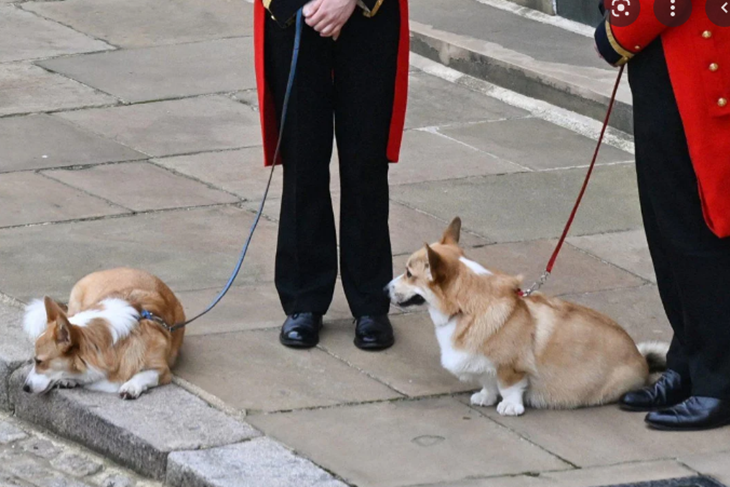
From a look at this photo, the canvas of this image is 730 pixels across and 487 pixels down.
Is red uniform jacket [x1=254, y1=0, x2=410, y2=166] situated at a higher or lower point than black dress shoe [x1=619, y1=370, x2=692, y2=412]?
higher

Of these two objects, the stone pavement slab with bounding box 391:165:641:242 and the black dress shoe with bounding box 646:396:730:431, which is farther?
the stone pavement slab with bounding box 391:165:641:242

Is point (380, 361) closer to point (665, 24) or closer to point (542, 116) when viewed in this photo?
point (665, 24)

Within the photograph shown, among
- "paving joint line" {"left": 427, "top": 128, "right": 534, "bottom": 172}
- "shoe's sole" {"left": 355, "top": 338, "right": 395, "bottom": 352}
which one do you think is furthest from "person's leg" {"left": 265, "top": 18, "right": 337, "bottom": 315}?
"paving joint line" {"left": 427, "top": 128, "right": 534, "bottom": 172}

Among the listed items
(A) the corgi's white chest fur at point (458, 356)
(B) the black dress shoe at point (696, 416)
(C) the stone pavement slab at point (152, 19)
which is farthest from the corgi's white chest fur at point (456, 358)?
(C) the stone pavement slab at point (152, 19)

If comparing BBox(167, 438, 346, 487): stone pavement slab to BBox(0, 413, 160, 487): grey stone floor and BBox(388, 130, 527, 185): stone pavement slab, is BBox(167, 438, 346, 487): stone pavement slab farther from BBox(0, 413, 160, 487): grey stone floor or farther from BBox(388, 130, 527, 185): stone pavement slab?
BBox(388, 130, 527, 185): stone pavement slab

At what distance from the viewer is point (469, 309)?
4770 mm

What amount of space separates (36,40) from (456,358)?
6.38 m

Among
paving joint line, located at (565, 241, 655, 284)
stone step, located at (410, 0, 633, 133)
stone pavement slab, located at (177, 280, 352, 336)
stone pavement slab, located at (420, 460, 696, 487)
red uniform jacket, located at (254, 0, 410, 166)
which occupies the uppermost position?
red uniform jacket, located at (254, 0, 410, 166)

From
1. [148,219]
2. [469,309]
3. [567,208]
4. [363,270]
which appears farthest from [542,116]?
[469,309]

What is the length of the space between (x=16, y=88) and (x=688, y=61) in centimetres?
576

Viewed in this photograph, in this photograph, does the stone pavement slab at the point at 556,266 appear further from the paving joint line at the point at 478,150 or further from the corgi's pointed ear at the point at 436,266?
the corgi's pointed ear at the point at 436,266

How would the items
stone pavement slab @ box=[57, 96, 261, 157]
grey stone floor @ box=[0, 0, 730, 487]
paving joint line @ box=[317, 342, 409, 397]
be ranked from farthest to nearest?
stone pavement slab @ box=[57, 96, 261, 157] < paving joint line @ box=[317, 342, 409, 397] < grey stone floor @ box=[0, 0, 730, 487]

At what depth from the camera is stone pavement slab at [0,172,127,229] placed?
673cm

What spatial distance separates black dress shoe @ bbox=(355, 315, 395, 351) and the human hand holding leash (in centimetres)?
→ 120
